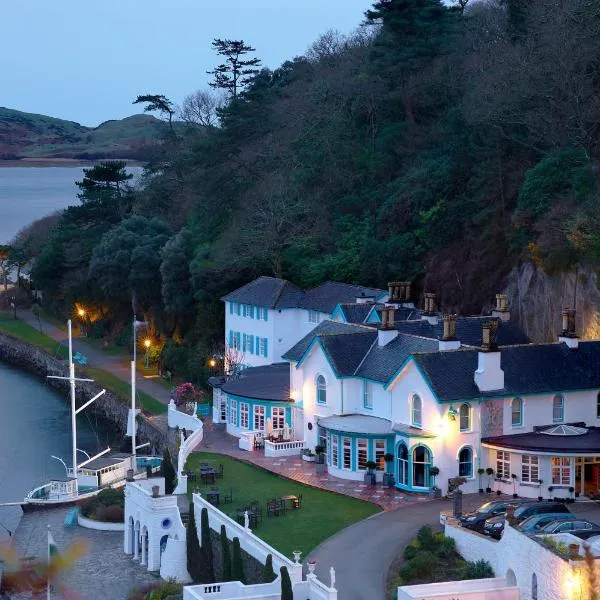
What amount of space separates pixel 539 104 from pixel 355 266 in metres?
12.1

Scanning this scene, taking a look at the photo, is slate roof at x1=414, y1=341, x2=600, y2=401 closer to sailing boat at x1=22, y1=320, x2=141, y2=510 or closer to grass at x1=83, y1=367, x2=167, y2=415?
sailing boat at x1=22, y1=320, x2=141, y2=510

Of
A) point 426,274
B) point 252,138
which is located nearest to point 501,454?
point 426,274

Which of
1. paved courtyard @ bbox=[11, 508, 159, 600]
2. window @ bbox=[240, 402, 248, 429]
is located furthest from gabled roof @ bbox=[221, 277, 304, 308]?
paved courtyard @ bbox=[11, 508, 159, 600]

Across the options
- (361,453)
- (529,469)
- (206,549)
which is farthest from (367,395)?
(206,549)

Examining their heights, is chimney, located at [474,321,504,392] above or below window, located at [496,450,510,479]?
above

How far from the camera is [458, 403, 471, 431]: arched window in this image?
33594 millimetres

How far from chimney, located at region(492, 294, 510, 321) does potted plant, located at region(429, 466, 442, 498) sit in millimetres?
10343

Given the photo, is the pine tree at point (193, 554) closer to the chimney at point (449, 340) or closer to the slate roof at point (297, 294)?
the chimney at point (449, 340)

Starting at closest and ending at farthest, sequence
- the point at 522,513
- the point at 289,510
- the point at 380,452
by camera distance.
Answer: the point at 522,513 < the point at 289,510 < the point at 380,452

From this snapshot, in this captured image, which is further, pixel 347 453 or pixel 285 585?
pixel 347 453

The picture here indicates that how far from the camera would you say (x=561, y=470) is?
3194 cm

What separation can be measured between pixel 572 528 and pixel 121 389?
37.1 m

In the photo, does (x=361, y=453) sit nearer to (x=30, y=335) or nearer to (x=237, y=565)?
(x=237, y=565)

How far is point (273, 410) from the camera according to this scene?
40875 mm
